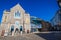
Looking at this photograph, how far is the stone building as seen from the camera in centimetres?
3466

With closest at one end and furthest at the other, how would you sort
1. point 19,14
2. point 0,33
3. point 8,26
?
point 0,33
point 8,26
point 19,14

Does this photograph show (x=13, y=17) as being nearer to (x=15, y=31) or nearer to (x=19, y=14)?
(x=19, y=14)

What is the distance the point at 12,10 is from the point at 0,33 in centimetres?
935

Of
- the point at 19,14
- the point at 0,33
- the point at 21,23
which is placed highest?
the point at 19,14

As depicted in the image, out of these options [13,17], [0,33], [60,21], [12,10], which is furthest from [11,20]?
[60,21]

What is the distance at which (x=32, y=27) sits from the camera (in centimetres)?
3797

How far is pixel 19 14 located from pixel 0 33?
29.8 feet

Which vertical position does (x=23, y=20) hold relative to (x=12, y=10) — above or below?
below

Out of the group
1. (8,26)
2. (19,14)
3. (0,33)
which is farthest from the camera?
(19,14)

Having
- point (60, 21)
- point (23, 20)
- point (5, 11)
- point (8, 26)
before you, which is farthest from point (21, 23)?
point (60, 21)

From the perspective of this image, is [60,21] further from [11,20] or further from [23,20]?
[11,20]

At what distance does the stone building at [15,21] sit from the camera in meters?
34.7

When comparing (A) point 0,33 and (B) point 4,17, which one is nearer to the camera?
(A) point 0,33

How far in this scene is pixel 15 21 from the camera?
36.3 m
